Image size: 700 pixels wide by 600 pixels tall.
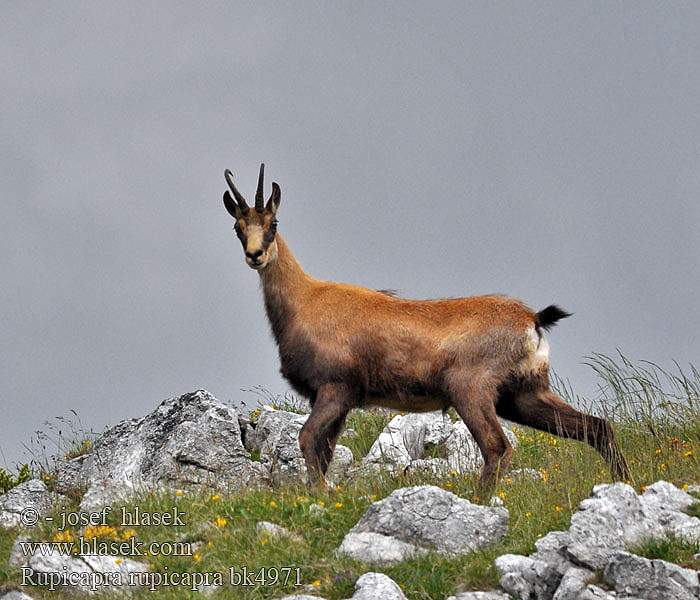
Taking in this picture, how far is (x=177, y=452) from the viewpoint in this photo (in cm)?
1233

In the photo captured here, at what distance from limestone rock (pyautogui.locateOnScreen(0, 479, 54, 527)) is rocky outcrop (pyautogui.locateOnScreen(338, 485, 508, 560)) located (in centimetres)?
521

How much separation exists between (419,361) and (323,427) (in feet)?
4.05

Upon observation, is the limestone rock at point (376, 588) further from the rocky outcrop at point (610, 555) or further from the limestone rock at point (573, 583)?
the limestone rock at point (573, 583)

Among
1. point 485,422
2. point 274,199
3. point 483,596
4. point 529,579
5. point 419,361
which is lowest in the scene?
point 483,596

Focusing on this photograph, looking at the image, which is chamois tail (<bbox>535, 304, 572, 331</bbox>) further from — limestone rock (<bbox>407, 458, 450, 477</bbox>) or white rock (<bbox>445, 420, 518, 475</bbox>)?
white rock (<bbox>445, 420, 518, 475</bbox>)

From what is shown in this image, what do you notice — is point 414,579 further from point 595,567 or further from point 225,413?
point 225,413

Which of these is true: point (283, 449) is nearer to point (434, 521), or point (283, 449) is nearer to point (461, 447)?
point (461, 447)

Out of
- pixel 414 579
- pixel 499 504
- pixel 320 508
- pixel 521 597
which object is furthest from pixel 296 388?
pixel 521 597

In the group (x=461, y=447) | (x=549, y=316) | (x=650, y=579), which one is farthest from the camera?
(x=461, y=447)

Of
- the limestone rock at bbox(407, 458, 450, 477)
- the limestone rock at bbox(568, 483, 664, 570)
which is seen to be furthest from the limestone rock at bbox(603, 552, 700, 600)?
the limestone rock at bbox(407, 458, 450, 477)

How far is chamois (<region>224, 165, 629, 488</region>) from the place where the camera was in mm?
9984

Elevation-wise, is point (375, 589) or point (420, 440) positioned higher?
point (420, 440)

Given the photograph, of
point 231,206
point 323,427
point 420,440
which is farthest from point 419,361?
point 420,440

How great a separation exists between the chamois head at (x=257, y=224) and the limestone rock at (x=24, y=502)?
408 centimetres
